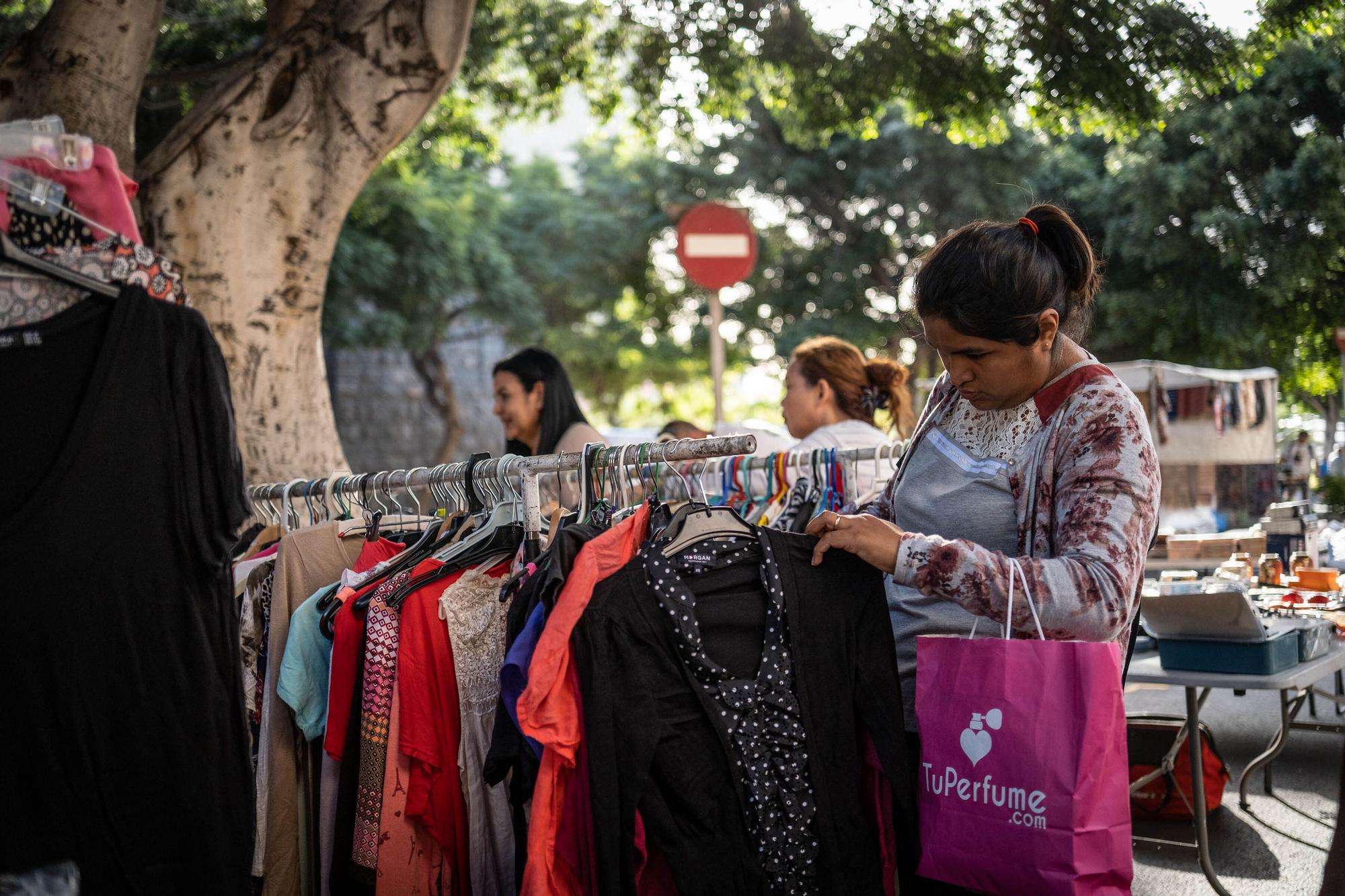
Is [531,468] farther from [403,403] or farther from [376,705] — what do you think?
[403,403]

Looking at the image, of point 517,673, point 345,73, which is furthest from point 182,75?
point 517,673

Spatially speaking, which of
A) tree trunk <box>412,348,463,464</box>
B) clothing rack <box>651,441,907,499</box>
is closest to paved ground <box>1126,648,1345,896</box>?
clothing rack <box>651,441,907,499</box>

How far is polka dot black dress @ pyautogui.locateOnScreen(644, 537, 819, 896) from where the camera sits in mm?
2146

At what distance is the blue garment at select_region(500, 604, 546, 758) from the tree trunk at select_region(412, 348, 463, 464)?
20043 millimetres

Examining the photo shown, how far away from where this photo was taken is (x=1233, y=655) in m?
3.91

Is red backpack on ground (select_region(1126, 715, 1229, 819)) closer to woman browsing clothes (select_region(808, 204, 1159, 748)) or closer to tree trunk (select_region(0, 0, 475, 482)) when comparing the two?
woman browsing clothes (select_region(808, 204, 1159, 748))

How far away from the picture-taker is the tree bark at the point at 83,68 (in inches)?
163

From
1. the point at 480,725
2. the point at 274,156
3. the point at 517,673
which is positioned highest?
the point at 274,156

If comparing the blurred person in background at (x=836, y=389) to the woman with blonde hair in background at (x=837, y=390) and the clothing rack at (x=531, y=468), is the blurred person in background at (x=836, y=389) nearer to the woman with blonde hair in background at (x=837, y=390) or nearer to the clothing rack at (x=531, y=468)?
the woman with blonde hair in background at (x=837, y=390)

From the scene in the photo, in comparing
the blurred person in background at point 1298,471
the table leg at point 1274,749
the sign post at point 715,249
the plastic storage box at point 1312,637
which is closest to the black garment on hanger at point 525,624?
the plastic storage box at point 1312,637

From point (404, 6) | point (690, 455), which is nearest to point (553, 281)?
point (404, 6)

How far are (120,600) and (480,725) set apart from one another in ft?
Answer: 3.14

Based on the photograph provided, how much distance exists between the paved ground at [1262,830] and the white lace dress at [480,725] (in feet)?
9.24

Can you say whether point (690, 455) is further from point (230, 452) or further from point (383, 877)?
point (383, 877)
